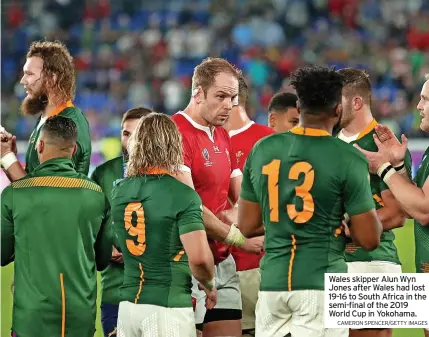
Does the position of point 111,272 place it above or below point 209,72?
below

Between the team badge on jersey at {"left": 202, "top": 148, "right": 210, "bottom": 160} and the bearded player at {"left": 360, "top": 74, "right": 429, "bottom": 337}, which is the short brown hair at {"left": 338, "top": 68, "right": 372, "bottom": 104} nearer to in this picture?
the bearded player at {"left": 360, "top": 74, "right": 429, "bottom": 337}

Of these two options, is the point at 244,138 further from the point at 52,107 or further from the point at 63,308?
the point at 63,308

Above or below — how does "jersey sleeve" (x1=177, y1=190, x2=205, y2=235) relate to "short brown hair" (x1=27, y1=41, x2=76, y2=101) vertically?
below

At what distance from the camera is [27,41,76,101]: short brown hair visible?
5.48m

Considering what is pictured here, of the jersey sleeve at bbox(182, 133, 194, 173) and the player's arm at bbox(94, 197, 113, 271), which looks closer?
the player's arm at bbox(94, 197, 113, 271)

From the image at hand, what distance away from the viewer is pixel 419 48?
15070mm

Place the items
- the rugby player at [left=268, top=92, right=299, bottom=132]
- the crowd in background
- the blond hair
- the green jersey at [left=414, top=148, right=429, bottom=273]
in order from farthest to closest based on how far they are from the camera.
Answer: the crowd in background
the rugby player at [left=268, top=92, right=299, bottom=132]
the green jersey at [left=414, top=148, right=429, bottom=273]
the blond hair

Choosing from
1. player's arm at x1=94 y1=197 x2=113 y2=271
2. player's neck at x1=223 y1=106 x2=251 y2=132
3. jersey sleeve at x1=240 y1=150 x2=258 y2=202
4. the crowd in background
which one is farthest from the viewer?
the crowd in background

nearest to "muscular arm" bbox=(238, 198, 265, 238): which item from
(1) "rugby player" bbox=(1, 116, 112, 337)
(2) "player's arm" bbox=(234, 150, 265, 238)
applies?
(2) "player's arm" bbox=(234, 150, 265, 238)

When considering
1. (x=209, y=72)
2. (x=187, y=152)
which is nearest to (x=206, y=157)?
(x=187, y=152)

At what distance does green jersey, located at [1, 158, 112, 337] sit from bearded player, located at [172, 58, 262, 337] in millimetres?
822

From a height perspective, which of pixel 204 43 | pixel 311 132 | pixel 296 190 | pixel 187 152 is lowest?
pixel 296 190

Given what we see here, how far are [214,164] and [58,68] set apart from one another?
3.91 feet

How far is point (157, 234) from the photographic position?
170 inches
